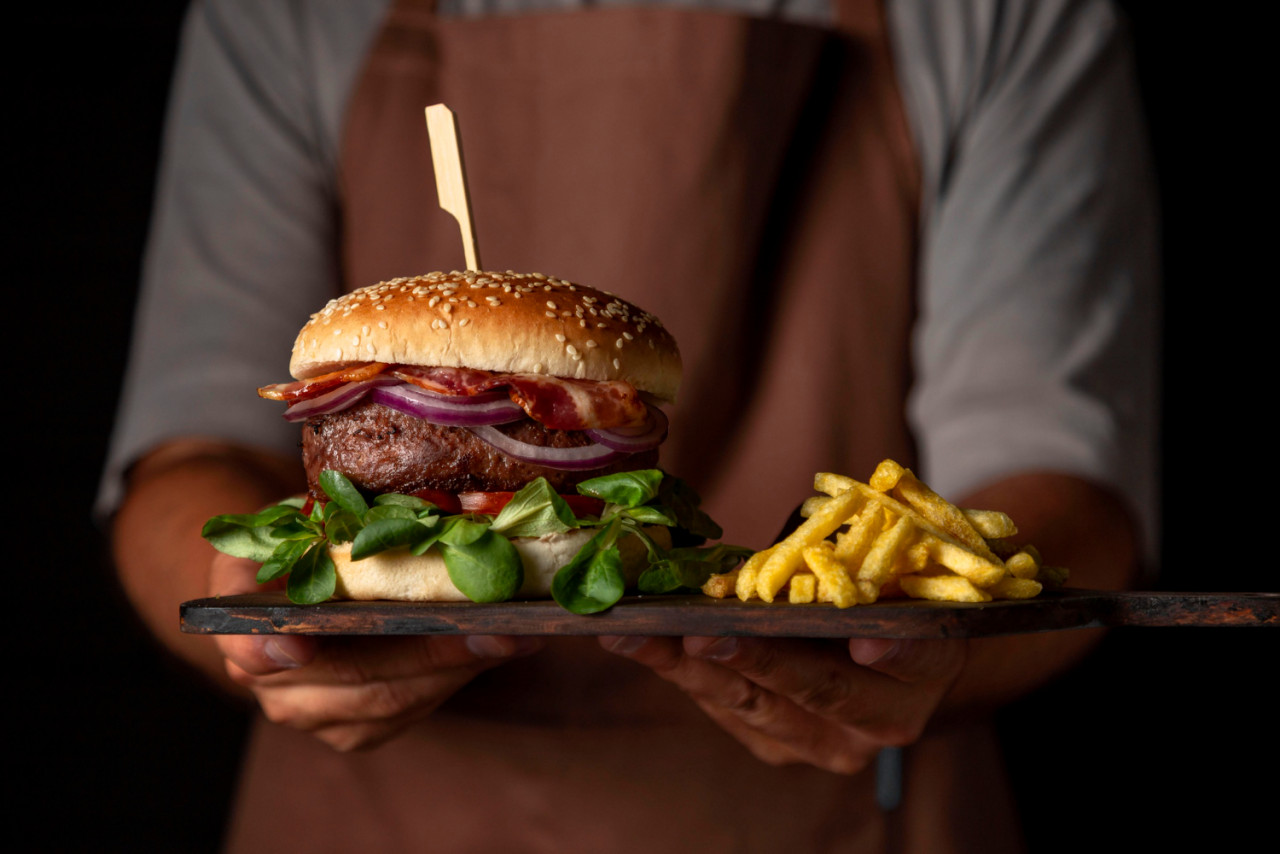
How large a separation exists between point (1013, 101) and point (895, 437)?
88 centimetres

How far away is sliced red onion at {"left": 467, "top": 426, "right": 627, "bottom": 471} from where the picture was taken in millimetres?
1518

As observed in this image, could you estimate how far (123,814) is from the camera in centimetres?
375

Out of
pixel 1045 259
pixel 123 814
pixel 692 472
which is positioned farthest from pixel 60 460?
pixel 1045 259

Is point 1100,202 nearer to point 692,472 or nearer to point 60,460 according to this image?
point 692,472

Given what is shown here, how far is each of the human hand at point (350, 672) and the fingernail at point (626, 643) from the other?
0.16 metres

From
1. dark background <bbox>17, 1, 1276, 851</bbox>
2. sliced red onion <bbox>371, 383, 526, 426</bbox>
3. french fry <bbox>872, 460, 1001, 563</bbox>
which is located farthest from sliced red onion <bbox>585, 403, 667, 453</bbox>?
dark background <bbox>17, 1, 1276, 851</bbox>

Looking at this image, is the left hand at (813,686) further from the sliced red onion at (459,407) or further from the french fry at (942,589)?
the sliced red onion at (459,407)

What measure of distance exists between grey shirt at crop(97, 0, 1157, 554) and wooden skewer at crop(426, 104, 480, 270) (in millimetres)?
973

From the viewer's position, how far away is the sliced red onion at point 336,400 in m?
1.52

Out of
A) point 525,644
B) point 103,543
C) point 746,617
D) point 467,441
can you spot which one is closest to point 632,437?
point 467,441

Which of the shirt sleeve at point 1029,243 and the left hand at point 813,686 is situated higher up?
the shirt sleeve at point 1029,243

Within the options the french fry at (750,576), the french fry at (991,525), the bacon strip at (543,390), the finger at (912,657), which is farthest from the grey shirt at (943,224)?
the french fry at (750,576)

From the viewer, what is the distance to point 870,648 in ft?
4.11

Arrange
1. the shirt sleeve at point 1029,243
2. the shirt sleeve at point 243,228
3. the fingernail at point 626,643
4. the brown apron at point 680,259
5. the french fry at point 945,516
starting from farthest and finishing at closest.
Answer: the shirt sleeve at point 243,228, the shirt sleeve at point 1029,243, the brown apron at point 680,259, the french fry at point 945,516, the fingernail at point 626,643
